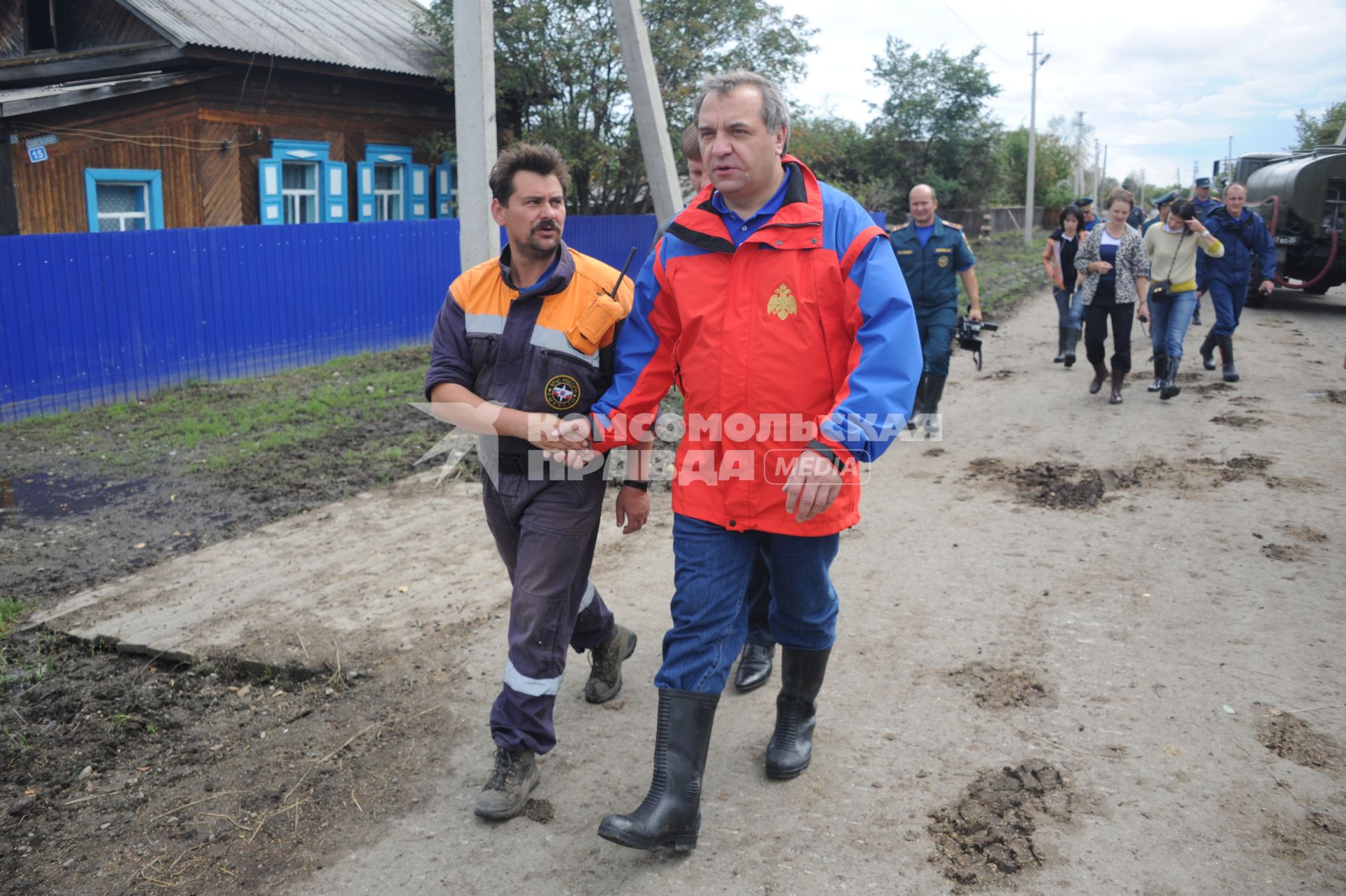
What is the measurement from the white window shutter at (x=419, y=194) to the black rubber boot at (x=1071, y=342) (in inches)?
465

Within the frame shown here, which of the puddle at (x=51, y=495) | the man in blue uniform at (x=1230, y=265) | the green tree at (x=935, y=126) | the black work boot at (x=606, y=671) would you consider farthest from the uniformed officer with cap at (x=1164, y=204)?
the green tree at (x=935, y=126)

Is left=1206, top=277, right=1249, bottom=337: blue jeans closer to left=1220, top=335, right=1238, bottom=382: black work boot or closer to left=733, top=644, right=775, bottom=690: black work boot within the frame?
left=1220, top=335, right=1238, bottom=382: black work boot

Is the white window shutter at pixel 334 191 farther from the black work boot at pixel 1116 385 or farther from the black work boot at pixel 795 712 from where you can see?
the black work boot at pixel 795 712

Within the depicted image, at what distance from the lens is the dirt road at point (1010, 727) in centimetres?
292

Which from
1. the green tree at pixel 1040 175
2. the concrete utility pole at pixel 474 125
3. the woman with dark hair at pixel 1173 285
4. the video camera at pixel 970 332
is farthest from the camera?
the green tree at pixel 1040 175

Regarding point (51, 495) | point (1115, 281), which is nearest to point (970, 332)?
point (1115, 281)

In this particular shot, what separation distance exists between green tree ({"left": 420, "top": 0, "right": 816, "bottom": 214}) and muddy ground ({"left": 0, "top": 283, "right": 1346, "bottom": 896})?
13421 millimetres

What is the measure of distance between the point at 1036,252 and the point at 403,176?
21.7 m

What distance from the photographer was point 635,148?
18.6 m

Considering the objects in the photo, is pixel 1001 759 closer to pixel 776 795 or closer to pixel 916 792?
pixel 916 792

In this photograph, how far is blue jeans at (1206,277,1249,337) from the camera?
1062 centimetres

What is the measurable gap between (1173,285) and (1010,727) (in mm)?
7499

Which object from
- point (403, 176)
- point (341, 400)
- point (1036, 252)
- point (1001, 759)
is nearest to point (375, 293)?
point (341, 400)

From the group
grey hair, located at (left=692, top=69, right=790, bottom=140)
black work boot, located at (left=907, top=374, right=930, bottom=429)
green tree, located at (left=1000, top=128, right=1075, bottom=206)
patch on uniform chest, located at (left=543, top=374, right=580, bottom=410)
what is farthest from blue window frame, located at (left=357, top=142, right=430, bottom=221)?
green tree, located at (left=1000, top=128, right=1075, bottom=206)
